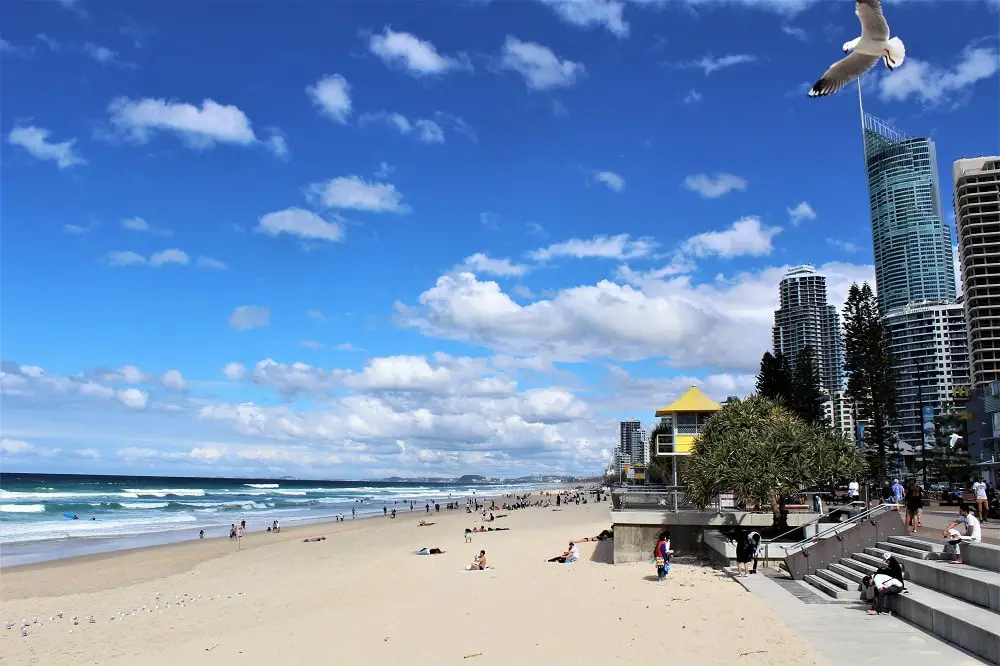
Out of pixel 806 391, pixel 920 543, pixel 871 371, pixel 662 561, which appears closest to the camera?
pixel 920 543

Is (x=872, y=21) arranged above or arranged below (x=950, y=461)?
above

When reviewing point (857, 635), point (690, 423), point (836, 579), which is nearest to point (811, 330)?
point (690, 423)

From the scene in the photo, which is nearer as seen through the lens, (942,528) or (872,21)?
(872,21)

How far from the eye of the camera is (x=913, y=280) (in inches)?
7510

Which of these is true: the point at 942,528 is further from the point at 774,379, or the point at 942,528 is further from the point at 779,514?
the point at 774,379

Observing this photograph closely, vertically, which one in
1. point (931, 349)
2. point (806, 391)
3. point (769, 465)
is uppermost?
point (931, 349)

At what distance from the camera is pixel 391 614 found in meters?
14.0

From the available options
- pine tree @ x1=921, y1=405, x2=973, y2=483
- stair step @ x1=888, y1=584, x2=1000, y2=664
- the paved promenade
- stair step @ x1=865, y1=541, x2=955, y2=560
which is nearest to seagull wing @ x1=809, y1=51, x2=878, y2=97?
stair step @ x1=888, y1=584, x2=1000, y2=664

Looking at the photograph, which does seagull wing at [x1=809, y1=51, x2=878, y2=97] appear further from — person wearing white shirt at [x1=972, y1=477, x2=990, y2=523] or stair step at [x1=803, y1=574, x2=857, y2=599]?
person wearing white shirt at [x1=972, y1=477, x2=990, y2=523]

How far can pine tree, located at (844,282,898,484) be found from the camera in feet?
131

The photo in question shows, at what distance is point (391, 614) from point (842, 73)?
12249mm

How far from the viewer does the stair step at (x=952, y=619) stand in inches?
305

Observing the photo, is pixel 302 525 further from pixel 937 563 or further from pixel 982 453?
pixel 982 453

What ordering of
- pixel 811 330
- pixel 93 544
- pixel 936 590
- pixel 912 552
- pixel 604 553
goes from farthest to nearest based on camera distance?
1. pixel 811 330
2. pixel 93 544
3. pixel 604 553
4. pixel 912 552
5. pixel 936 590
